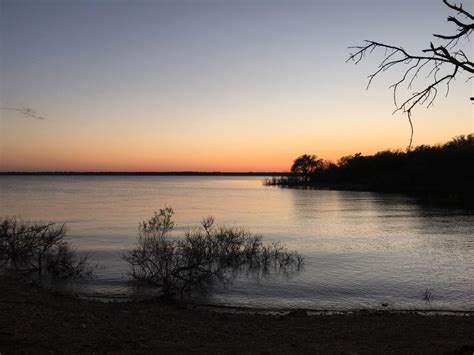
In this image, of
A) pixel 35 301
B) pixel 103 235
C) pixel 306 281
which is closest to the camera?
pixel 35 301

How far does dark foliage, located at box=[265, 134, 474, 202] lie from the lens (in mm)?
88750

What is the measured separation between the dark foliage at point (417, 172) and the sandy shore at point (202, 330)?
132 ft

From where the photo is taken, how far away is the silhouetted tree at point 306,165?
180 meters

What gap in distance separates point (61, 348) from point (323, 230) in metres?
36.8

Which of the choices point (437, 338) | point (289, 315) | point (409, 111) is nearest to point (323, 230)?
point (289, 315)

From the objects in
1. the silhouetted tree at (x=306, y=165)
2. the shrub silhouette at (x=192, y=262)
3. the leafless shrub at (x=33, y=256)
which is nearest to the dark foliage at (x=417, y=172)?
the silhouetted tree at (x=306, y=165)

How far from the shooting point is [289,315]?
15391 millimetres

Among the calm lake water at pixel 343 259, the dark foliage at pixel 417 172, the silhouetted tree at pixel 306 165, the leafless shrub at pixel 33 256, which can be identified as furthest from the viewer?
the silhouetted tree at pixel 306 165

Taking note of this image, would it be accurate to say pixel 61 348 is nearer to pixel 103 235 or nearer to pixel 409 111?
pixel 409 111

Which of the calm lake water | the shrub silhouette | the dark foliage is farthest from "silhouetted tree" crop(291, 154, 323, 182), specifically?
the shrub silhouette

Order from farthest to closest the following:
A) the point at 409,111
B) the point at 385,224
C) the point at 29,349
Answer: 1. the point at 385,224
2. the point at 29,349
3. the point at 409,111

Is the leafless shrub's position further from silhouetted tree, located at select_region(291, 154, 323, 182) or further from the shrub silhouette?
silhouetted tree, located at select_region(291, 154, 323, 182)

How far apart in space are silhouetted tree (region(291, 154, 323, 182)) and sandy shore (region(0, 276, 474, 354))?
16601cm

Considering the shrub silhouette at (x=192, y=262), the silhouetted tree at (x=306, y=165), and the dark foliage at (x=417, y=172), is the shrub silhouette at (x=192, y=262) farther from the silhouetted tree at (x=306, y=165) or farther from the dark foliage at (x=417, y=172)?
the silhouetted tree at (x=306, y=165)
